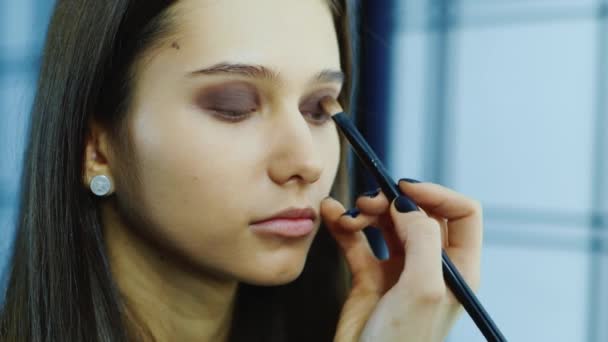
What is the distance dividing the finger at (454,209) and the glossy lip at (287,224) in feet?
0.45

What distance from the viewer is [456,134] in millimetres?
1738

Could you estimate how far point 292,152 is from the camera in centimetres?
76

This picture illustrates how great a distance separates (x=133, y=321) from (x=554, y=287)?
1.21 meters

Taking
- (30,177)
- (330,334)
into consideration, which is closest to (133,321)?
(30,177)

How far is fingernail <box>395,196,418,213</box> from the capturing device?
78 cm

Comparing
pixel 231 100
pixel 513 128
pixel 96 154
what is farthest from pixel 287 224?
pixel 513 128

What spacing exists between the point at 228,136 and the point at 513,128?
1112mm

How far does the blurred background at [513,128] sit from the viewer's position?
1588 mm

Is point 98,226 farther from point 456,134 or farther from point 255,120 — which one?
point 456,134

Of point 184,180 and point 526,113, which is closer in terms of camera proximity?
point 184,180

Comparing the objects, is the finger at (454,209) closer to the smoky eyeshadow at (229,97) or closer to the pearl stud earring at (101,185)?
the smoky eyeshadow at (229,97)

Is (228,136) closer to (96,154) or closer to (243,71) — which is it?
(243,71)

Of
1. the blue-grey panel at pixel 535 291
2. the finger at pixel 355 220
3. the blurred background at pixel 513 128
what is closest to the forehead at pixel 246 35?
the finger at pixel 355 220

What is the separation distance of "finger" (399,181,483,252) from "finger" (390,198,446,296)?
0.22 feet
